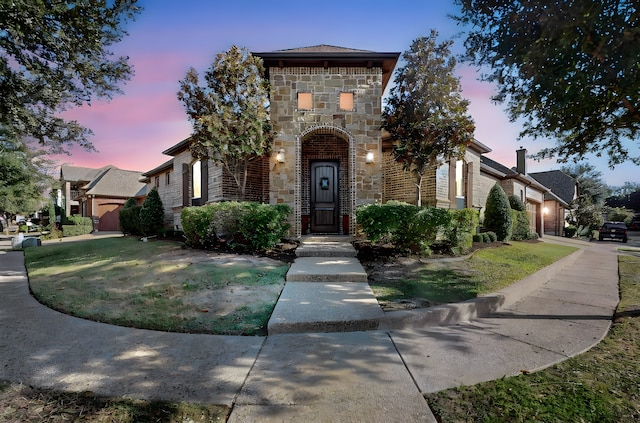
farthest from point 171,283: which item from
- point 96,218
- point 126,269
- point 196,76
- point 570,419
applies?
point 96,218

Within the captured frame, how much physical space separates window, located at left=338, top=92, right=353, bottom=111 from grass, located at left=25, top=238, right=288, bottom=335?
5.85 meters

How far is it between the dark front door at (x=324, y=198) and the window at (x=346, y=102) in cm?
197

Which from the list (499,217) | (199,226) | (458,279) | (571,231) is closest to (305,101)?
(199,226)

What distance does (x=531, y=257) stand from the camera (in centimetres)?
840

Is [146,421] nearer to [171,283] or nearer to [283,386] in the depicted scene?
[283,386]

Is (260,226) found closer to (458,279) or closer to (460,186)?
(458,279)

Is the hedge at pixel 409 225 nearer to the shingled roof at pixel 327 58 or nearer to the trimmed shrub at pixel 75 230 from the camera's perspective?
the shingled roof at pixel 327 58

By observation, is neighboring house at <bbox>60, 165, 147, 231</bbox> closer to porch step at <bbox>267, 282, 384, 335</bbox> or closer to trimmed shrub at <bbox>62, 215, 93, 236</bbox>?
trimmed shrub at <bbox>62, 215, 93, 236</bbox>

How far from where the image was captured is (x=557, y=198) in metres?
24.0

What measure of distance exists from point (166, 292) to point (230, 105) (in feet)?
18.2

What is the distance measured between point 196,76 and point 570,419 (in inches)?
377

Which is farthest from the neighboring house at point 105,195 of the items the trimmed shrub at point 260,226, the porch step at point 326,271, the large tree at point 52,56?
the porch step at point 326,271

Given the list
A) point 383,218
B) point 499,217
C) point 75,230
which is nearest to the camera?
point 383,218

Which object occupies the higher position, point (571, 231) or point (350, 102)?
point (350, 102)
